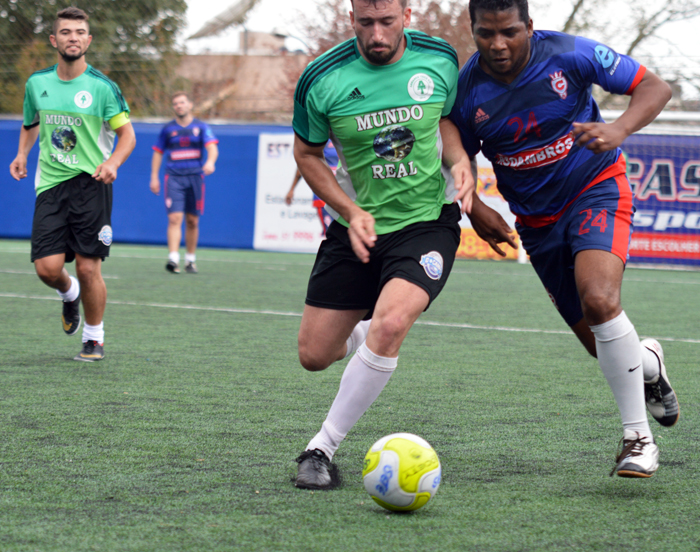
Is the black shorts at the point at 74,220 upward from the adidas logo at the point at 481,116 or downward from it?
downward

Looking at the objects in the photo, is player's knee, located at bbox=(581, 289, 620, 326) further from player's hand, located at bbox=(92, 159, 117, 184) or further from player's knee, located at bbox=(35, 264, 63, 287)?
player's knee, located at bbox=(35, 264, 63, 287)

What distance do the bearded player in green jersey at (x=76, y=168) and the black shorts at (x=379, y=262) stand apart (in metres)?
2.53

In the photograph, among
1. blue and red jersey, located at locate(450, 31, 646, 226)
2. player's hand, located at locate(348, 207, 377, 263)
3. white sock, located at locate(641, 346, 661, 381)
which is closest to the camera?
player's hand, located at locate(348, 207, 377, 263)

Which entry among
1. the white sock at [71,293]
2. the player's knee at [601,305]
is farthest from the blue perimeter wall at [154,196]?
the player's knee at [601,305]

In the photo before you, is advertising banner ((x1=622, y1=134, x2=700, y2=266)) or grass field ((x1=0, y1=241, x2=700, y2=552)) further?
advertising banner ((x1=622, y1=134, x2=700, y2=266))

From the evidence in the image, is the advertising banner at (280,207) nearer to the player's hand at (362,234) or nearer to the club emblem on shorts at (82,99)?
the club emblem on shorts at (82,99)

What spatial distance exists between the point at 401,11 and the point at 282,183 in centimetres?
1354

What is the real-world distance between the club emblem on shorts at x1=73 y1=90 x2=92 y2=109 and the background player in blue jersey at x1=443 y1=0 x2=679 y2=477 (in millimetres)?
3037

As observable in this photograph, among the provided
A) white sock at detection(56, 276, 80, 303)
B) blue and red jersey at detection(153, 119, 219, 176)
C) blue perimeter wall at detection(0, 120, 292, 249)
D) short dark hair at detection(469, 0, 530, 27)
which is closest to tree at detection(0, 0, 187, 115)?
blue perimeter wall at detection(0, 120, 292, 249)

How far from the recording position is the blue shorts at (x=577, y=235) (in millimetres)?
3385

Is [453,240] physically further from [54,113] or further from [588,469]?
[54,113]

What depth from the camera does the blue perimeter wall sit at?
1727 centimetres

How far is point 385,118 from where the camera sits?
3395 mm

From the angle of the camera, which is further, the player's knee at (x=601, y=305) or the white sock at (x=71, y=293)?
the white sock at (x=71, y=293)
